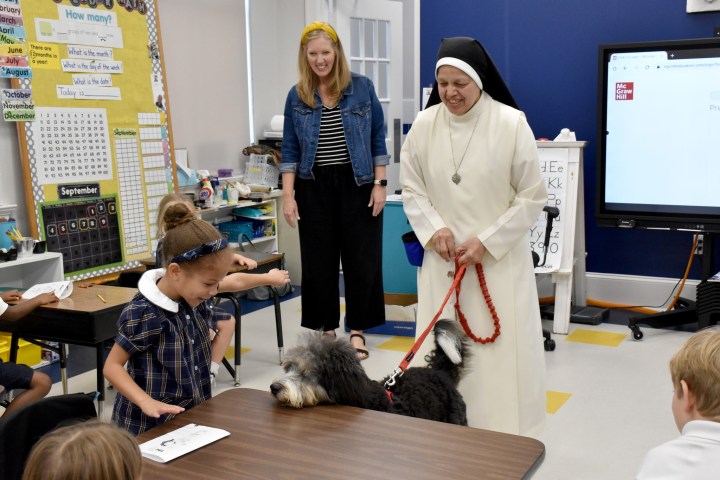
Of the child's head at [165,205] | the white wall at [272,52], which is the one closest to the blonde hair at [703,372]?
the child's head at [165,205]

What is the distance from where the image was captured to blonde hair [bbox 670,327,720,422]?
1.34 m

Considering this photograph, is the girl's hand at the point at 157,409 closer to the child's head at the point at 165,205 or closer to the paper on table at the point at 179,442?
the paper on table at the point at 179,442

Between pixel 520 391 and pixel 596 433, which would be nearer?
pixel 520 391

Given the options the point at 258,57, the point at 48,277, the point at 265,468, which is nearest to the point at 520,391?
the point at 265,468

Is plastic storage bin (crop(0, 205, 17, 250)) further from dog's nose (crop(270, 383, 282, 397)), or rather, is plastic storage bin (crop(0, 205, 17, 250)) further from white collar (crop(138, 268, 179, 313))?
dog's nose (crop(270, 383, 282, 397))

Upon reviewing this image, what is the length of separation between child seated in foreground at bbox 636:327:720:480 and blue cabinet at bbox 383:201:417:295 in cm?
347

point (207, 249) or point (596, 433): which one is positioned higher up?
point (207, 249)

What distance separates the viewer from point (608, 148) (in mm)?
4820

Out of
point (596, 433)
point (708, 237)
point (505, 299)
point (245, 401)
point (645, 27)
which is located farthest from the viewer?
point (645, 27)

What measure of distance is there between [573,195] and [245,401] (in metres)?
3.54

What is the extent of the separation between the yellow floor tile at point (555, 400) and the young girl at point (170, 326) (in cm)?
199

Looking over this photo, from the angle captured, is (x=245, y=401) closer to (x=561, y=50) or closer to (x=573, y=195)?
(x=573, y=195)

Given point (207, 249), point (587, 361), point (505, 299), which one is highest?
point (207, 249)

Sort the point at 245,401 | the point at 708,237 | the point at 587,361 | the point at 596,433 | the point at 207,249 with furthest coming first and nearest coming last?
the point at 708,237 → the point at 587,361 → the point at 596,433 → the point at 207,249 → the point at 245,401
